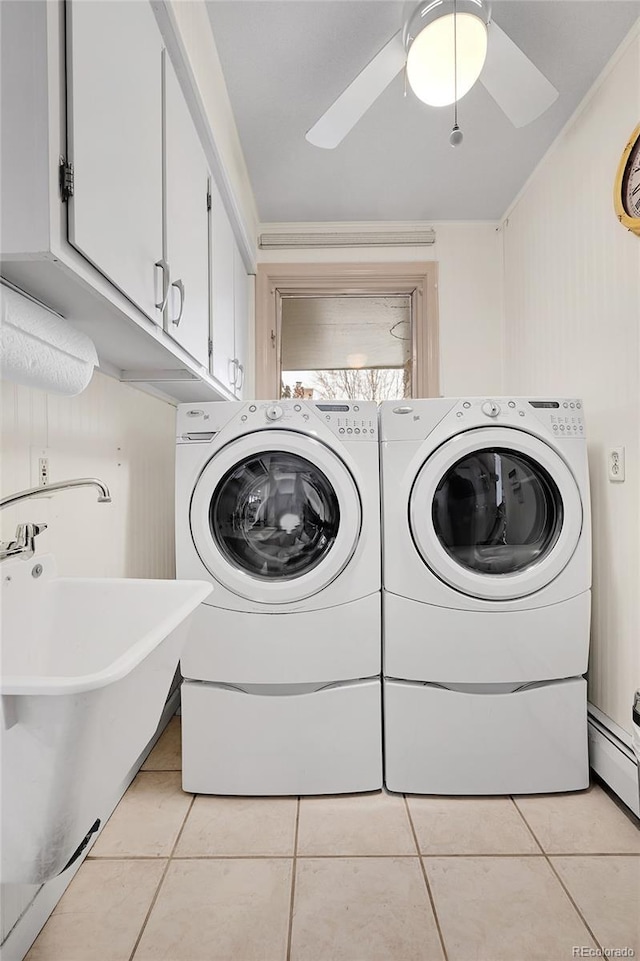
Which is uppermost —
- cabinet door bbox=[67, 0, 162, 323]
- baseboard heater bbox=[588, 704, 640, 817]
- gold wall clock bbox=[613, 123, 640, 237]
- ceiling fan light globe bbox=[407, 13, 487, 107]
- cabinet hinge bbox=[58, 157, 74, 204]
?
ceiling fan light globe bbox=[407, 13, 487, 107]

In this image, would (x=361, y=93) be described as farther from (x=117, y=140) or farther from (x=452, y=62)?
(x=117, y=140)

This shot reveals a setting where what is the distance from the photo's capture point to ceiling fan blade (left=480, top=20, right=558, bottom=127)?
1.46m

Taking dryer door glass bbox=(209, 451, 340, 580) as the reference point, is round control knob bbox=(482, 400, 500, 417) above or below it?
above

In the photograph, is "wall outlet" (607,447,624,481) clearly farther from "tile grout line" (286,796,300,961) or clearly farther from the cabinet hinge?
the cabinet hinge

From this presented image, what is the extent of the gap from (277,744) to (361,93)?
2071mm

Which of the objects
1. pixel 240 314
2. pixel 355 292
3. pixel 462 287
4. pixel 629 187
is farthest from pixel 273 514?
pixel 462 287

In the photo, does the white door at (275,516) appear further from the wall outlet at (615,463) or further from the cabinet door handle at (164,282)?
the wall outlet at (615,463)

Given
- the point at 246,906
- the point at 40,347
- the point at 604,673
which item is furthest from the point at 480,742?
the point at 40,347

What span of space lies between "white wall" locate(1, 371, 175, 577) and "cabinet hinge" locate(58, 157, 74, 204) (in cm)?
50

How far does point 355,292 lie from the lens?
9.93 ft

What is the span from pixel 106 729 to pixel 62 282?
2.41 feet

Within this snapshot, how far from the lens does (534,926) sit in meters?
1.24

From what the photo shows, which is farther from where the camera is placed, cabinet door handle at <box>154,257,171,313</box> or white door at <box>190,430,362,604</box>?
white door at <box>190,430,362,604</box>

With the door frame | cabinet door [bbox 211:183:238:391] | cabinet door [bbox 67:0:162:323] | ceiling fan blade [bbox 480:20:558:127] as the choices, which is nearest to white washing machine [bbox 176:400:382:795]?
cabinet door [bbox 211:183:238:391]
